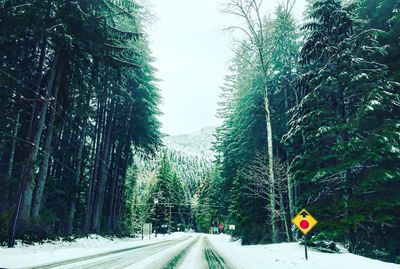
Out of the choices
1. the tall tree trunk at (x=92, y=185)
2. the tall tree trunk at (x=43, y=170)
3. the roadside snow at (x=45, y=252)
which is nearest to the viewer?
the roadside snow at (x=45, y=252)

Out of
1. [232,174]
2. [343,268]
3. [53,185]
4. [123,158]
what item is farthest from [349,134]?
[123,158]

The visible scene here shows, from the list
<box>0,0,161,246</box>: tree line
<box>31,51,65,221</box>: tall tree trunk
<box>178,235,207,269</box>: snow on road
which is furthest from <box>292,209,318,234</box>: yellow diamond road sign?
<box>31,51,65,221</box>: tall tree trunk

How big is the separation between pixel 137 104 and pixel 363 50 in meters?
19.8

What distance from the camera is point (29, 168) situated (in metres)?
14.3

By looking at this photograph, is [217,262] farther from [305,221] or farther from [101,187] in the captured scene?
[101,187]

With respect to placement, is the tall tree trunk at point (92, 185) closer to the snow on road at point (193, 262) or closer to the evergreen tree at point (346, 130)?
the snow on road at point (193, 262)

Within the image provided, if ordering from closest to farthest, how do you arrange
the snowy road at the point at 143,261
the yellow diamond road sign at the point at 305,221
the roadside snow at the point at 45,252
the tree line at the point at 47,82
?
the snowy road at the point at 143,261 < the roadside snow at the point at 45,252 < the yellow diamond road sign at the point at 305,221 < the tree line at the point at 47,82

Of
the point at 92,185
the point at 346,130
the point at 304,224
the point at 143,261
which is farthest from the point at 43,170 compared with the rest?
the point at 346,130

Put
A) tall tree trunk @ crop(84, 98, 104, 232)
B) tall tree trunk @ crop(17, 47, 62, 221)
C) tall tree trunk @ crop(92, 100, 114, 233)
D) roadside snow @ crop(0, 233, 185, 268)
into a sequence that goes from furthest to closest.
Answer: tall tree trunk @ crop(92, 100, 114, 233), tall tree trunk @ crop(84, 98, 104, 232), tall tree trunk @ crop(17, 47, 62, 221), roadside snow @ crop(0, 233, 185, 268)

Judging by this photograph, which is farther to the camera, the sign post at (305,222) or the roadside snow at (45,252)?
the sign post at (305,222)

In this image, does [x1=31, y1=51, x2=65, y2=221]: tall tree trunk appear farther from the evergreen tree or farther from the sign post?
the evergreen tree

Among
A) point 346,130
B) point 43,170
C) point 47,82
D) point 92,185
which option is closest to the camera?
point 346,130

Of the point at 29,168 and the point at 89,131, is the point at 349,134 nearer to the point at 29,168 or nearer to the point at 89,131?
the point at 29,168

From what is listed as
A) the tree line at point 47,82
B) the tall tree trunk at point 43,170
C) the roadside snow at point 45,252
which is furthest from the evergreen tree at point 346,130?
the tall tree trunk at point 43,170
